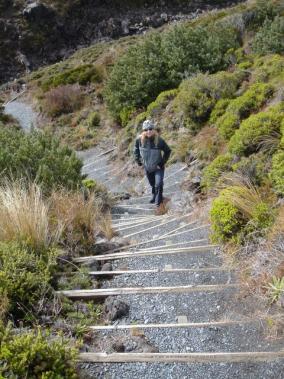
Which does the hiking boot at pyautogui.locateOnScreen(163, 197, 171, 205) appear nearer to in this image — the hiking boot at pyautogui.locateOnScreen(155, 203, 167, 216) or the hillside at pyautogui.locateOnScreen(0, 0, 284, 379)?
the hillside at pyautogui.locateOnScreen(0, 0, 284, 379)

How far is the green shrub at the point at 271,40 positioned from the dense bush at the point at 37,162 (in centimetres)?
932

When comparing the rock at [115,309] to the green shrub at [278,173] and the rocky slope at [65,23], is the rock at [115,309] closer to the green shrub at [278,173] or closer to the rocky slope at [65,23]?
the green shrub at [278,173]

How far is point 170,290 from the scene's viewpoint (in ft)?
15.0

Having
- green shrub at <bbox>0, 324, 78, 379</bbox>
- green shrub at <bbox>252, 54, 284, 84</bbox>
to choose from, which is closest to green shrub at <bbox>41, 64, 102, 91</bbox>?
green shrub at <bbox>252, 54, 284, 84</bbox>

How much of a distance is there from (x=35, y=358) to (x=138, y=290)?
1652 mm

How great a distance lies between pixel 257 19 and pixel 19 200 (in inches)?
744

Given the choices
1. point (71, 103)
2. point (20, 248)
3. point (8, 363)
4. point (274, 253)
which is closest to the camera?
point (8, 363)

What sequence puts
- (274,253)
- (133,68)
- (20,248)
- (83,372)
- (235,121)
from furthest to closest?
(133,68)
(235,121)
(20,248)
(274,253)
(83,372)

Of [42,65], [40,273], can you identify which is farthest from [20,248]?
[42,65]

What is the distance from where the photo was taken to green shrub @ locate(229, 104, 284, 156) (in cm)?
773

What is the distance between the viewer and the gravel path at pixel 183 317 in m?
3.43

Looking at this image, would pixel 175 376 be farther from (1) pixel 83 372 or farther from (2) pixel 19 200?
(2) pixel 19 200

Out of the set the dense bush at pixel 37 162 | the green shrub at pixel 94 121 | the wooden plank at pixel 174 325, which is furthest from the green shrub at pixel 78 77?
the wooden plank at pixel 174 325

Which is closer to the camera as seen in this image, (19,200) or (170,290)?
(170,290)
